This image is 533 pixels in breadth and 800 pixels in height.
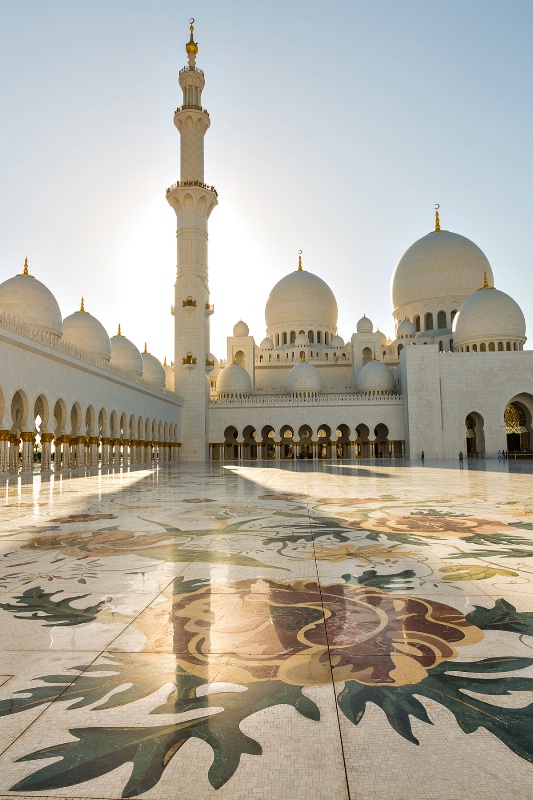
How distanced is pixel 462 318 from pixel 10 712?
3095cm

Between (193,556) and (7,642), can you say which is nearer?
(7,642)

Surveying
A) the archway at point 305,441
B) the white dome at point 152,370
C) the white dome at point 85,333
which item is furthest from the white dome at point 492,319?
the white dome at point 85,333

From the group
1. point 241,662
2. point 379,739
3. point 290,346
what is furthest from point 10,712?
point 290,346

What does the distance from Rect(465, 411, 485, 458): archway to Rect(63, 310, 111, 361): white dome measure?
1859cm

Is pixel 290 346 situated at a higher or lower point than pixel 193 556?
higher

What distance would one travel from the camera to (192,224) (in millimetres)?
28641

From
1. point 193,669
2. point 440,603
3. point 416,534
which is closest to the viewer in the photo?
point 193,669

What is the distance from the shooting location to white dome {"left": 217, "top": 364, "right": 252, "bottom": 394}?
3338cm

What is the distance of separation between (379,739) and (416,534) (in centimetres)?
286

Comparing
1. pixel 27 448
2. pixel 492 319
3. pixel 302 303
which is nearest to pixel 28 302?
pixel 27 448

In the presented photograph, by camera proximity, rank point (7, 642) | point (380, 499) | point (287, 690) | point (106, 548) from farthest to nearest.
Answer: point (380, 499) < point (106, 548) < point (7, 642) < point (287, 690)

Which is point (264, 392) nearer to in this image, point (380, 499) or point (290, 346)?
point (290, 346)

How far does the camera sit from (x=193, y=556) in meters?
3.32

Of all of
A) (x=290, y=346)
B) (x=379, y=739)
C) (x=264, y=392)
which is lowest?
(x=379, y=739)
